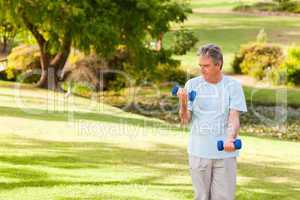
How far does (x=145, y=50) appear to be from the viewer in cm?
3075

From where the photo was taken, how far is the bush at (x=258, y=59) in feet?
119

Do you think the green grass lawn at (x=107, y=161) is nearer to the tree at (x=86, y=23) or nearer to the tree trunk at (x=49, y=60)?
the tree at (x=86, y=23)

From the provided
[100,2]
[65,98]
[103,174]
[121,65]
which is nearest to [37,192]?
[103,174]

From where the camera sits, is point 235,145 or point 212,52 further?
point 212,52

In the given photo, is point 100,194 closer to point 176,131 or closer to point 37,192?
point 37,192

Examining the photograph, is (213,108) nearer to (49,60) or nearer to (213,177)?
(213,177)

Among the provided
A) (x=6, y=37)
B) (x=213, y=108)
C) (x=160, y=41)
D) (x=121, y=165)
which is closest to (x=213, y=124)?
(x=213, y=108)

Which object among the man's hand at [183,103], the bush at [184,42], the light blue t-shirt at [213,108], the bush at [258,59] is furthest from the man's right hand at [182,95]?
the bush at [184,42]

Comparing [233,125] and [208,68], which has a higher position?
[208,68]

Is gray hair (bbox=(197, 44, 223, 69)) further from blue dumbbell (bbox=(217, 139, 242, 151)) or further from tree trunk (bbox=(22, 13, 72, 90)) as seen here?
tree trunk (bbox=(22, 13, 72, 90))

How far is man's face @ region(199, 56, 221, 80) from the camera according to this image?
6.32m

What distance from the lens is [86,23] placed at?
27.6m

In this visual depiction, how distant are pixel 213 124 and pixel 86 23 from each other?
70.6 feet

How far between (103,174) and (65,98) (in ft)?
48.2
